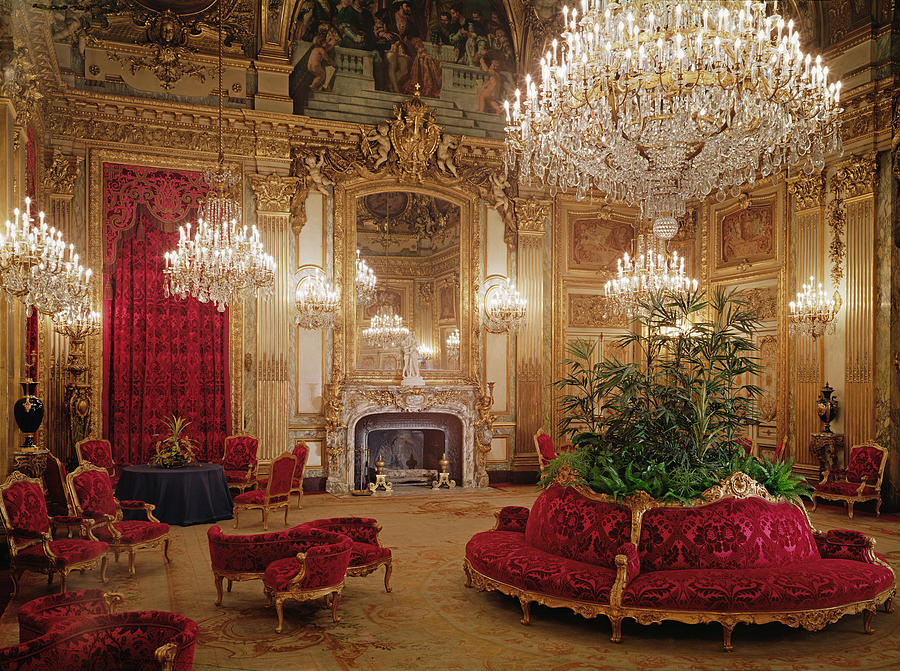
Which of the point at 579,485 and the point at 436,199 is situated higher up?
the point at 436,199

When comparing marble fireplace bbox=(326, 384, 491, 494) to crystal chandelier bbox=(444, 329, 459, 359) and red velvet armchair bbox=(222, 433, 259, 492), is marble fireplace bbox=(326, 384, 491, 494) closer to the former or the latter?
crystal chandelier bbox=(444, 329, 459, 359)

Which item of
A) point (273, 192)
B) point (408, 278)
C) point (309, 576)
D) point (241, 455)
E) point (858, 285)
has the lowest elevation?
point (309, 576)

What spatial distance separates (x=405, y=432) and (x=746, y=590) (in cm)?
722

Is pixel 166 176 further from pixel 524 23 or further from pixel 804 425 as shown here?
pixel 804 425

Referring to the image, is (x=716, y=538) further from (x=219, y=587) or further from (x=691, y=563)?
(x=219, y=587)

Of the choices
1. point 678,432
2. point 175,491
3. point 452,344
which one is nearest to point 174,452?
point 175,491

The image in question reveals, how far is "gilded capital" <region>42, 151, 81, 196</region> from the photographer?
30.7ft

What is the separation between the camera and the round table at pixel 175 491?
8.13 metres

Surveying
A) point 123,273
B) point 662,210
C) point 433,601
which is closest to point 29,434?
point 123,273

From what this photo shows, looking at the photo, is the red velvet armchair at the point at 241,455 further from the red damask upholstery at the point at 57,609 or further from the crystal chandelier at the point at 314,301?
the red damask upholstery at the point at 57,609

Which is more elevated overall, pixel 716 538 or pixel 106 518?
pixel 716 538

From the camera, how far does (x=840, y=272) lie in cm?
965

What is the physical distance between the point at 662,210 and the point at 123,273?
21.7 feet

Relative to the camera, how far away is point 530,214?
38.1ft
